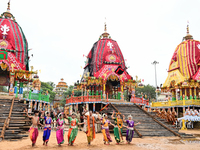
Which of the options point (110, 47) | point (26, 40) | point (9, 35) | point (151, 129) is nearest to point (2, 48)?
point (9, 35)

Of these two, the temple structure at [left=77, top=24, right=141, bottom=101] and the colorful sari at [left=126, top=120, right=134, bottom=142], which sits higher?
the temple structure at [left=77, top=24, right=141, bottom=101]

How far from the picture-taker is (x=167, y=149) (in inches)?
295

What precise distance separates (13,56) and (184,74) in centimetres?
2137

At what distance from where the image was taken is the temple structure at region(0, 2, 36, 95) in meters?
18.3

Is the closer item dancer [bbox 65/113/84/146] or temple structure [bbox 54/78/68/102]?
dancer [bbox 65/113/84/146]

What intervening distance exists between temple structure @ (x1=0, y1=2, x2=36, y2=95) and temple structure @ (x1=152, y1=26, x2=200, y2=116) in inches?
726

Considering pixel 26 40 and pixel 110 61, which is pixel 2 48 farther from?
pixel 110 61

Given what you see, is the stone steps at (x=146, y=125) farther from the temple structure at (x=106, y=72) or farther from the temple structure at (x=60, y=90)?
the temple structure at (x=60, y=90)

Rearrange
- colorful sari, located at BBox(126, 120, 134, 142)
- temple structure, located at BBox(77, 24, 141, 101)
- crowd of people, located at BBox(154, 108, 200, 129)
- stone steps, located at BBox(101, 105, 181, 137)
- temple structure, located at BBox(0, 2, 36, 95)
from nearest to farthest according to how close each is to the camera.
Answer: colorful sari, located at BBox(126, 120, 134, 142), stone steps, located at BBox(101, 105, 181, 137), crowd of people, located at BBox(154, 108, 200, 129), temple structure, located at BBox(0, 2, 36, 95), temple structure, located at BBox(77, 24, 141, 101)

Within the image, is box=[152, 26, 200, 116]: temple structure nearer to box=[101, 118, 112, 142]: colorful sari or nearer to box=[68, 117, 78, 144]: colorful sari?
box=[101, 118, 112, 142]: colorful sari

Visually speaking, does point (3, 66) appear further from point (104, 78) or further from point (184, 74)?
point (184, 74)

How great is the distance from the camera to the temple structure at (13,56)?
18.3 m

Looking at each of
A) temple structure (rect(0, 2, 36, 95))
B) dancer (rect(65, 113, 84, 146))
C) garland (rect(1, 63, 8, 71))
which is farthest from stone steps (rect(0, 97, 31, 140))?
garland (rect(1, 63, 8, 71))

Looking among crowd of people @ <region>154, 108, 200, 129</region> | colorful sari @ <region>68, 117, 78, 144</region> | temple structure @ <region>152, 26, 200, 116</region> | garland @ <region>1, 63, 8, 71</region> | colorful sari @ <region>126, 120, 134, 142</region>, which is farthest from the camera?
temple structure @ <region>152, 26, 200, 116</region>
